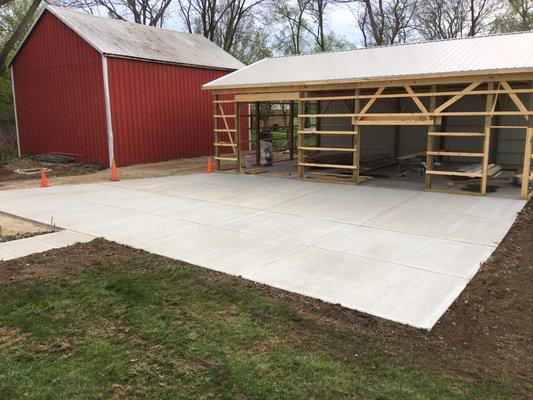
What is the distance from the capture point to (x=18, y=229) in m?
7.92

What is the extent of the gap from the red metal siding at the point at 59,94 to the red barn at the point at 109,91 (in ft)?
0.12

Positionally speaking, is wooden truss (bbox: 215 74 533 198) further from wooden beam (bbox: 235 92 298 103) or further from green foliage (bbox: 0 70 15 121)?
green foliage (bbox: 0 70 15 121)

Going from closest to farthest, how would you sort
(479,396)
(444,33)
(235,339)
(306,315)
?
(479,396), (235,339), (306,315), (444,33)

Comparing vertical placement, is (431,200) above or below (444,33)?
below

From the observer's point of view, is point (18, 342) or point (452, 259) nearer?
point (18, 342)

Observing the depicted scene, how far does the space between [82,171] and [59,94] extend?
3.84 m

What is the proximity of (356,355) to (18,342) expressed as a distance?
283 cm

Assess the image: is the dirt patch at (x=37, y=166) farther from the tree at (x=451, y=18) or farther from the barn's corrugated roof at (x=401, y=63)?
the tree at (x=451, y=18)

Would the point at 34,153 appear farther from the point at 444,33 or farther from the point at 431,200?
the point at 444,33

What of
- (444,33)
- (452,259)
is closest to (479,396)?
(452,259)

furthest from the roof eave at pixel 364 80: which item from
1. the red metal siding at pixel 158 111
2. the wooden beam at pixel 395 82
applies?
the red metal siding at pixel 158 111

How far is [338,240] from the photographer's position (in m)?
7.11

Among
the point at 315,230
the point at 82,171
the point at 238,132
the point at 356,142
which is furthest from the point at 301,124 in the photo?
the point at 82,171

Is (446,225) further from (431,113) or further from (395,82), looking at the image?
(395,82)
